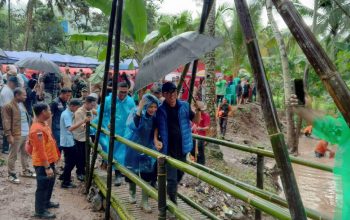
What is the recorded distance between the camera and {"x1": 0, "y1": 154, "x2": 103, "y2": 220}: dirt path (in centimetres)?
466

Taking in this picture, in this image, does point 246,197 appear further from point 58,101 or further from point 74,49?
point 74,49

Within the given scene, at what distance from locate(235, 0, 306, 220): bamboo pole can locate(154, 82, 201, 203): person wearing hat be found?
2168 mm

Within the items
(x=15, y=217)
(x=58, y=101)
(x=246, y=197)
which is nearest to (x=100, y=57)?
(x=58, y=101)

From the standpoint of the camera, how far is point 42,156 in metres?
4.40

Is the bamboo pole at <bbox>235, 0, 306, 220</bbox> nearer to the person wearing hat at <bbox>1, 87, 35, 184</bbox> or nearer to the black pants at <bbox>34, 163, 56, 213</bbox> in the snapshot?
the black pants at <bbox>34, 163, 56, 213</bbox>

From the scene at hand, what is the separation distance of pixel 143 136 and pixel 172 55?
122cm

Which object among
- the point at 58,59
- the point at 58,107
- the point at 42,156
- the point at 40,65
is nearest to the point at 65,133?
the point at 58,107

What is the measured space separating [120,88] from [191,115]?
1462mm

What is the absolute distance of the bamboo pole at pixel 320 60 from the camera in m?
1.40

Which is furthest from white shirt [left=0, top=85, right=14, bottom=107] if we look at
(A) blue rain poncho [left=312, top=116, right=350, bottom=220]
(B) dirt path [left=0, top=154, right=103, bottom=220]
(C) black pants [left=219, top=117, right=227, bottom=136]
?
(C) black pants [left=219, top=117, right=227, bottom=136]

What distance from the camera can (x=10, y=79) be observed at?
696 centimetres

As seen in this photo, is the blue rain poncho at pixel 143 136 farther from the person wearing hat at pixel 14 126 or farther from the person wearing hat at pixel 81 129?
the person wearing hat at pixel 14 126

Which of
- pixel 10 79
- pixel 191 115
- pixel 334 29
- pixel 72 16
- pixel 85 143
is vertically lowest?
pixel 85 143

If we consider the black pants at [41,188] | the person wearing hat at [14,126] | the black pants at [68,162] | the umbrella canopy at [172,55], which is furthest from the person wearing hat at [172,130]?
the person wearing hat at [14,126]
